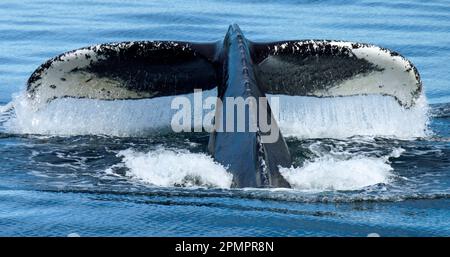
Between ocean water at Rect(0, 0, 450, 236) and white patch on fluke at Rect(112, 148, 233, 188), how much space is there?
14mm

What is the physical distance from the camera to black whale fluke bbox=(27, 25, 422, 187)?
10.9 meters

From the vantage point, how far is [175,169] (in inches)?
383

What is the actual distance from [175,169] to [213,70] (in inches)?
63.9

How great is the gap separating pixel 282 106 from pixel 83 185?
352cm

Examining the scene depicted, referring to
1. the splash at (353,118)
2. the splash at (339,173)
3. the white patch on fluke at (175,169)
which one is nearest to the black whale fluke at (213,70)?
the splash at (353,118)

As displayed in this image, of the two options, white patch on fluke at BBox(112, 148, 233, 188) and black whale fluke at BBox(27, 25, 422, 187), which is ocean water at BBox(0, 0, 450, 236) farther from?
black whale fluke at BBox(27, 25, 422, 187)

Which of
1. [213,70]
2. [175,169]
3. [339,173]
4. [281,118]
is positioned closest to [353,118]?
[281,118]

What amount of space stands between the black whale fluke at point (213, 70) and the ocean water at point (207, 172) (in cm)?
23

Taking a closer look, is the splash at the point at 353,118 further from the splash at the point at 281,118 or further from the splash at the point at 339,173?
the splash at the point at 339,173

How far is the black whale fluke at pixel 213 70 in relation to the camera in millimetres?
10938

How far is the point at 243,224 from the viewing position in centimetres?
778

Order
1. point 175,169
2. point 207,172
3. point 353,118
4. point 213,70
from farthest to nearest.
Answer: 1. point 353,118
2. point 213,70
3. point 175,169
4. point 207,172

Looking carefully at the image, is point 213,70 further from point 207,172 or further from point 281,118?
point 207,172

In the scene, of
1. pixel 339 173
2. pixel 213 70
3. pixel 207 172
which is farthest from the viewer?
pixel 213 70
